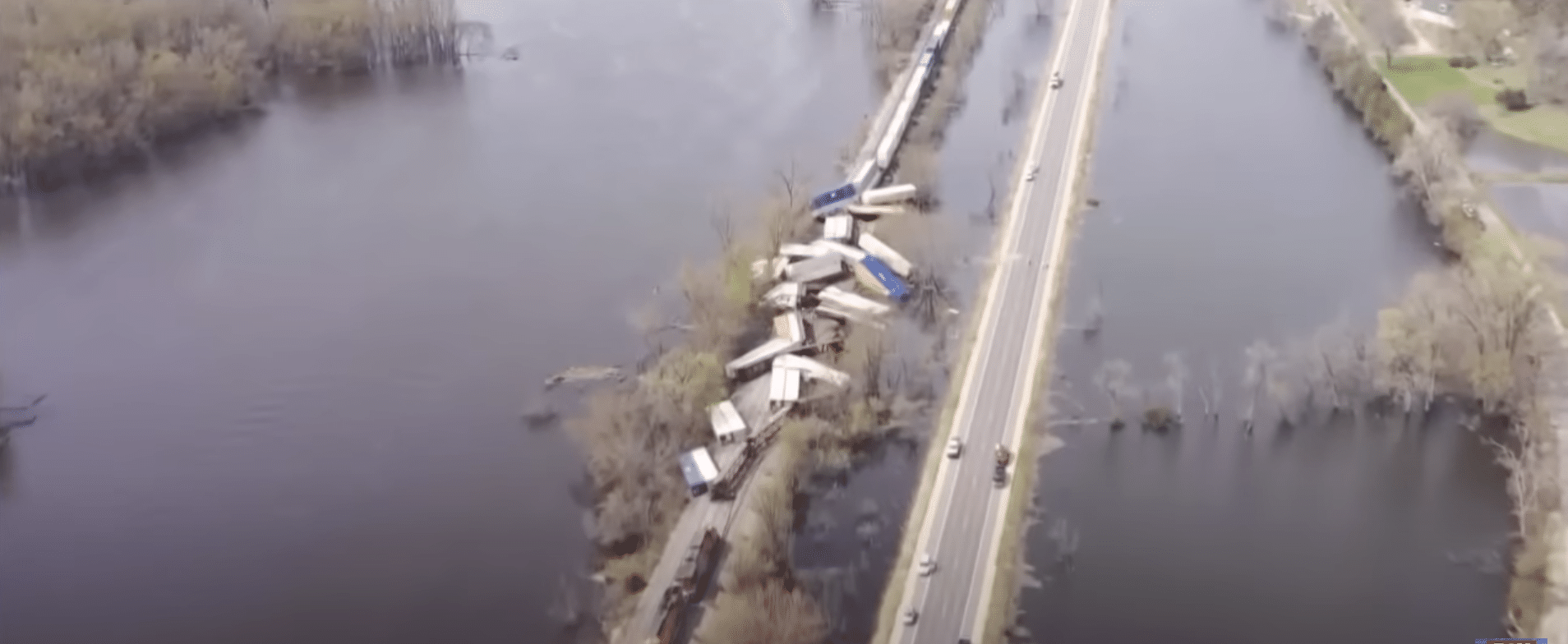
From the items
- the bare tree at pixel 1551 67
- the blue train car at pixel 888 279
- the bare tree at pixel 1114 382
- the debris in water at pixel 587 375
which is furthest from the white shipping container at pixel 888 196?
the bare tree at pixel 1551 67

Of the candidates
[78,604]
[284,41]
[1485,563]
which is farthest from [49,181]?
[1485,563]

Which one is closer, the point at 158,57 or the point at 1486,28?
the point at 158,57

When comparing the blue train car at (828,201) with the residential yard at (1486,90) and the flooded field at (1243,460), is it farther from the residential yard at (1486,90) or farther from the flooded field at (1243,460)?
the residential yard at (1486,90)

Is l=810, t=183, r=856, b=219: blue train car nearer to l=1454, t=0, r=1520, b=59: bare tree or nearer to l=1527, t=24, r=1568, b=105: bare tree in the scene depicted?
l=1527, t=24, r=1568, b=105: bare tree

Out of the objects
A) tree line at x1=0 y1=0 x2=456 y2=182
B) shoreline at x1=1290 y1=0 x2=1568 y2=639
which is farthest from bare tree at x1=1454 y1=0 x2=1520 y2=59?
tree line at x1=0 y1=0 x2=456 y2=182

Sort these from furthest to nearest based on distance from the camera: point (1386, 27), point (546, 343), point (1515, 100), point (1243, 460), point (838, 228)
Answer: point (1386, 27)
point (1515, 100)
point (838, 228)
point (546, 343)
point (1243, 460)

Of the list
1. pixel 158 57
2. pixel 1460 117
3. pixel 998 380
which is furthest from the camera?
pixel 158 57

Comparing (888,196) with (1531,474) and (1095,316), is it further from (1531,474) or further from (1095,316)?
(1531,474)

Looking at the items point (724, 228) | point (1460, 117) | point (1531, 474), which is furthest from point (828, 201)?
point (1460, 117)
